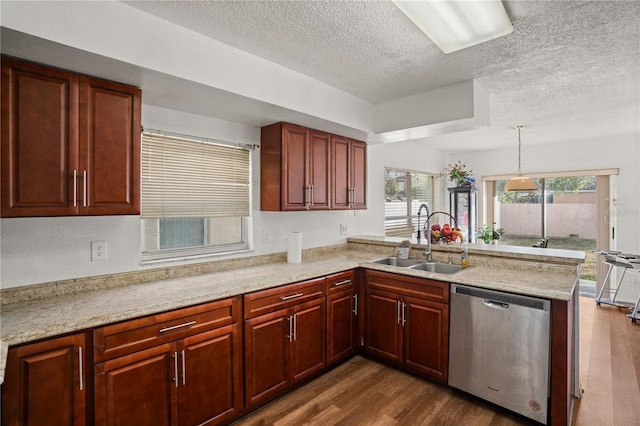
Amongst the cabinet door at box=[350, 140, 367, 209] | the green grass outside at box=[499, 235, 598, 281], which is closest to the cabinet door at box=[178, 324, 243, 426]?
the cabinet door at box=[350, 140, 367, 209]

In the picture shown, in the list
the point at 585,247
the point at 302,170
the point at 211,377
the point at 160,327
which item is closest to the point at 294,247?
the point at 302,170

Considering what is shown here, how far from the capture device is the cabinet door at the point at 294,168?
287cm

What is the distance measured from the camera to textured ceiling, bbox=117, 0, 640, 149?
1.79m

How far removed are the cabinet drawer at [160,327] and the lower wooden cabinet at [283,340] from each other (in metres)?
0.18

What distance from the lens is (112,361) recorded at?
64.9 inches

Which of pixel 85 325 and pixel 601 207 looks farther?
pixel 601 207

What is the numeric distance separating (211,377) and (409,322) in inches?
61.2

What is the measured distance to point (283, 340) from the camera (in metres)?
2.43

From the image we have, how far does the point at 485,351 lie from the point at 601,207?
4.41 meters

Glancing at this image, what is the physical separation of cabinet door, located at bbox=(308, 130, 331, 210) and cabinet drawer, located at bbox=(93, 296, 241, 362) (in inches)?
51.6

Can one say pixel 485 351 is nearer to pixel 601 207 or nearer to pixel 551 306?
pixel 551 306

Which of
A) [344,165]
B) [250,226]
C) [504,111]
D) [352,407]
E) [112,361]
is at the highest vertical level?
[504,111]

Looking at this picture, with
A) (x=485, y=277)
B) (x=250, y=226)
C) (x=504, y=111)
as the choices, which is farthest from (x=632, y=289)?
(x=250, y=226)

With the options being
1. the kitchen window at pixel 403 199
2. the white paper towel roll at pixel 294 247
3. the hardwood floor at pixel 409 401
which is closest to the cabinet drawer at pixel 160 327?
the hardwood floor at pixel 409 401
